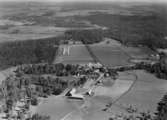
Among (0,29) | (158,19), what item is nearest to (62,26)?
(0,29)

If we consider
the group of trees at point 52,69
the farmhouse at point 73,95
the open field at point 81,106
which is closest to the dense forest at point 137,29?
the group of trees at point 52,69

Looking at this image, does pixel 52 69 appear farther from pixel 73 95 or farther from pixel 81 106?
pixel 81 106

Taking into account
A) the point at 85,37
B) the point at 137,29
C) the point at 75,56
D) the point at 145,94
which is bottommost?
the point at 145,94

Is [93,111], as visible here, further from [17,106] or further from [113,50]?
[113,50]

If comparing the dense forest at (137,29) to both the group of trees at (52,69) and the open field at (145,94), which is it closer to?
the open field at (145,94)

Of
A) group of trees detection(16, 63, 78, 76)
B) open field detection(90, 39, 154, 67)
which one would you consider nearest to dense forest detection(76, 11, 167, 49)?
open field detection(90, 39, 154, 67)

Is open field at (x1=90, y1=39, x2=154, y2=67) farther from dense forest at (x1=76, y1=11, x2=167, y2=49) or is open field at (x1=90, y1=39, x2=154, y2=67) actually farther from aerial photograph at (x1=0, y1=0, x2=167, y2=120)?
dense forest at (x1=76, y1=11, x2=167, y2=49)

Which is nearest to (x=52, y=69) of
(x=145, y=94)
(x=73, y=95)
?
(x=73, y=95)
